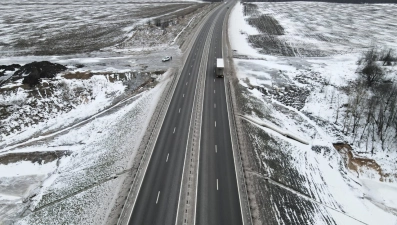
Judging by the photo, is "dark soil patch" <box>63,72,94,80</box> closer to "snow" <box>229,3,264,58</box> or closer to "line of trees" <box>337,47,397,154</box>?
"snow" <box>229,3,264,58</box>

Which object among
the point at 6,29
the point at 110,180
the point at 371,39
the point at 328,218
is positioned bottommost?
the point at 328,218

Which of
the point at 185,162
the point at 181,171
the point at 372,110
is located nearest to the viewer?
the point at 181,171

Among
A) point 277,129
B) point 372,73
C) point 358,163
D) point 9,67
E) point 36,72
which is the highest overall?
point 9,67

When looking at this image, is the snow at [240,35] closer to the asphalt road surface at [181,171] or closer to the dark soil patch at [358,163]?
the asphalt road surface at [181,171]

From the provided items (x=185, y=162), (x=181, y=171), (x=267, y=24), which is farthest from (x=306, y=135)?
(x=267, y=24)

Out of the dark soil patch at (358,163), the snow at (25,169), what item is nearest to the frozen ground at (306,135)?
the dark soil patch at (358,163)

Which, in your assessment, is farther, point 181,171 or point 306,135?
point 306,135

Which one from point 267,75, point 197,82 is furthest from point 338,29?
point 197,82

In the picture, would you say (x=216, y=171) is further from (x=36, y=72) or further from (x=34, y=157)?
(x=36, y=72)

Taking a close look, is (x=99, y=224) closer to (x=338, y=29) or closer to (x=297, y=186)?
(x=297, y=186)
